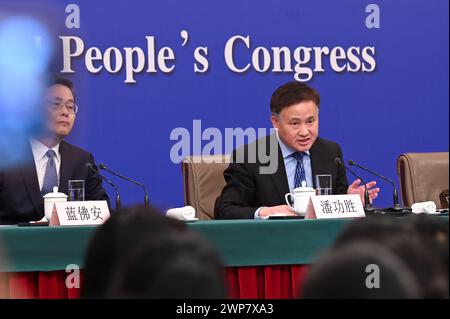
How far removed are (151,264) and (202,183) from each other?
3477 millimetres

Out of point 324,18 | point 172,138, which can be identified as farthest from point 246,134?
point 324,18

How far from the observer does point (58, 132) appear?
4.21 metres

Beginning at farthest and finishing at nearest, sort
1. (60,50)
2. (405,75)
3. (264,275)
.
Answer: (405,75), (60,50), (264,275)

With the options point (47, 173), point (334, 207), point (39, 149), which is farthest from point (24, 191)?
point (334, 207)

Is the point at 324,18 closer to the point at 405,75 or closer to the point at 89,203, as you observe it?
the point at 405,75

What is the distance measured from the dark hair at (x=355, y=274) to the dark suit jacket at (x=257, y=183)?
3128 mm

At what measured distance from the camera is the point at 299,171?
12.7 feet

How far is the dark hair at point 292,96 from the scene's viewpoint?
3949mm

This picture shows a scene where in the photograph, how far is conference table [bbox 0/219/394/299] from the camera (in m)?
2.81

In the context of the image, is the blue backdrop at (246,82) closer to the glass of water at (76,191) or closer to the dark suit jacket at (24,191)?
the dark suit jacket at (24,191)

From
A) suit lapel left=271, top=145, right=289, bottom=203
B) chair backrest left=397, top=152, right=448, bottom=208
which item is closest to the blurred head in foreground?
suit lapel left=271, top=145, right=289, bottom=203

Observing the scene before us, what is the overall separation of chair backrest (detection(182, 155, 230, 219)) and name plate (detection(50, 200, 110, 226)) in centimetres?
79

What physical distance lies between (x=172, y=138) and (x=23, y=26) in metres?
1.14

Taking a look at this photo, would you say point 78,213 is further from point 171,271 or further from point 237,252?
point 171,271
